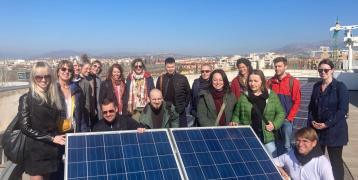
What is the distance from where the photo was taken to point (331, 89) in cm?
489

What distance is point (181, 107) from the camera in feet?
20.6

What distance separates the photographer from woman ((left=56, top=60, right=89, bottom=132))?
14.6 ft

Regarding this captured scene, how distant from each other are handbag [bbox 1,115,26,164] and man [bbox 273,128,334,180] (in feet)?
9.05

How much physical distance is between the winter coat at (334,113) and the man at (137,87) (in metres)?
2.79

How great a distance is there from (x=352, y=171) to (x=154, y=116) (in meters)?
4.09

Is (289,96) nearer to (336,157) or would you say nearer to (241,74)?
(241,74)

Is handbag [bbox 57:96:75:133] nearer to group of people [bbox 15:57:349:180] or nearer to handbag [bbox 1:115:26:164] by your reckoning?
group of people [bbox 15:57:349:180]

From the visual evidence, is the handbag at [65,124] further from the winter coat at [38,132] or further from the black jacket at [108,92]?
the black jacket at [108,92]

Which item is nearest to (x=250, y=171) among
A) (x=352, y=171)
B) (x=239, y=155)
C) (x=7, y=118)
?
(x=239, y=155)

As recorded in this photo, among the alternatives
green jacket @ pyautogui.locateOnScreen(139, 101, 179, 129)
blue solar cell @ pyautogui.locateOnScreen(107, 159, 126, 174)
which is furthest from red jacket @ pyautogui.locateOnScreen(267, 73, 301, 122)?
blue solar cell @ pyautogui.locateOnScreen(107, 159, 126, 174)

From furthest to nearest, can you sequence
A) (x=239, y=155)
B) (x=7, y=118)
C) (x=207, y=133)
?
(x=7, y=118), (x=207, y=133), (x=239, y=155)

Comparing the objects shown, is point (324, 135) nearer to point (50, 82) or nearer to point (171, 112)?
point (171, 112)

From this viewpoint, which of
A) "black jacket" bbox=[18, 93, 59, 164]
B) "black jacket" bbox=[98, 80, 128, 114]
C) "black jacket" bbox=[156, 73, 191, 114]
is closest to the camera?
"black jacket" bbox=[18, 93, 59, 164]

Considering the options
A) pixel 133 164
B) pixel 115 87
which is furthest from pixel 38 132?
pixel 115 87
